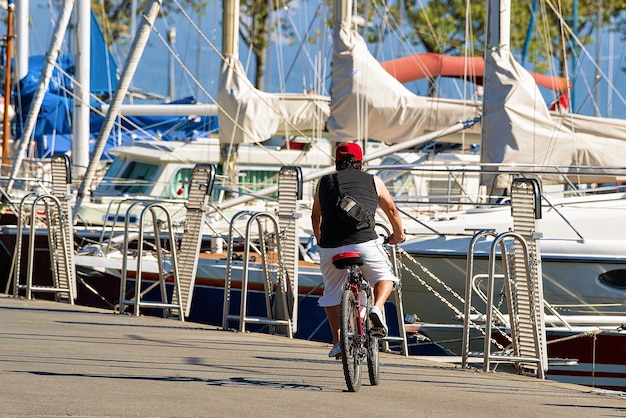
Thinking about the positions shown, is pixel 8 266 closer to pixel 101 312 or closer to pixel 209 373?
pixel 101 312

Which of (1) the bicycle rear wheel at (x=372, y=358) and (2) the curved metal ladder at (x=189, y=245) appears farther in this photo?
(2) the curved metal ladder at (x=189, y=245)

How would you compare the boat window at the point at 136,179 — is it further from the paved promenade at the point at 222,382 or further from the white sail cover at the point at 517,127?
the paved promenade at the point at 222,382

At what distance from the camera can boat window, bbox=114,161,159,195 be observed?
72.5ft

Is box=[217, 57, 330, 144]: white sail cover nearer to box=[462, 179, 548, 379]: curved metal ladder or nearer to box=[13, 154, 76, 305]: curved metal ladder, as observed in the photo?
box=[13, 154, 76, 305]: curved metal ladder

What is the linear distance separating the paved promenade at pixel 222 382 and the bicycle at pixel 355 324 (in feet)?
0.44

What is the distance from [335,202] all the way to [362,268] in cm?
47

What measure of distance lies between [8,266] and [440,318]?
6115 millimetres

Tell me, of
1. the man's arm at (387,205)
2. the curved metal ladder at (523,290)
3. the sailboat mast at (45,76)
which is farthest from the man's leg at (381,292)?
the sailboat mast at (45,76)

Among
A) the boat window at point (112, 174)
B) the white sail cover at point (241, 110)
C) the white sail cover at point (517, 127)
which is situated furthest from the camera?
the boat window at point (112, 174)

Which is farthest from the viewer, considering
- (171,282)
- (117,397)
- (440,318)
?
(171,282)

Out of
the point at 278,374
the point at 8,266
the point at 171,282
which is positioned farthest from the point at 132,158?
the point at 278,374

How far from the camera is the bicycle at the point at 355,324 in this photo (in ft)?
24.6

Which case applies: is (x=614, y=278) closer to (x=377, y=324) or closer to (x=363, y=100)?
(x=377, y=324)

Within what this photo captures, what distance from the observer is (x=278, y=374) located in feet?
27.3
